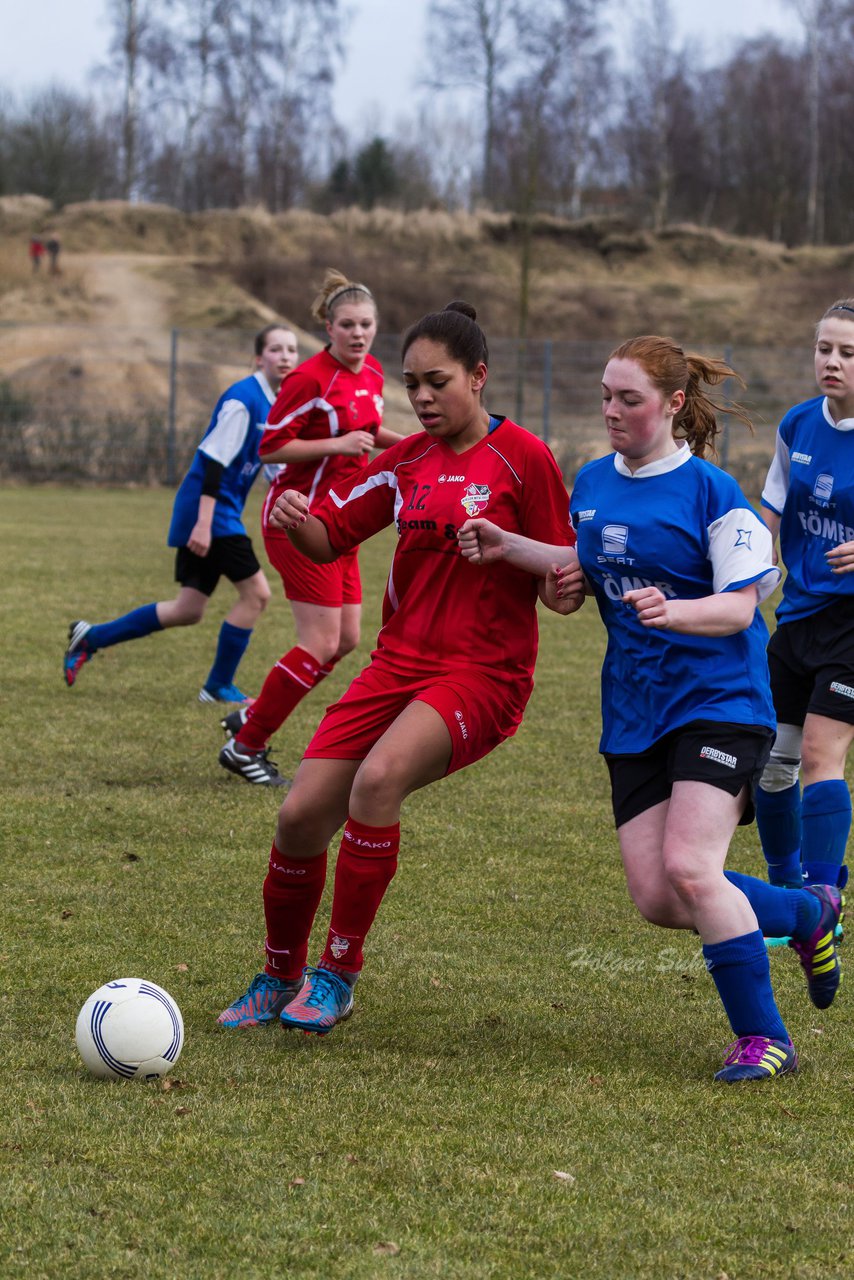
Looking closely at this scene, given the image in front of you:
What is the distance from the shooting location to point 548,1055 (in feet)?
12.6

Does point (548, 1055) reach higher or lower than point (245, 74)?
lower

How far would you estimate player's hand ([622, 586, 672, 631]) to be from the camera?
3412 millimetres

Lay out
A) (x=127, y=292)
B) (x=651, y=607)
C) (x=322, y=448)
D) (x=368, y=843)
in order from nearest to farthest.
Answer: (x=651, y=607) < (x=368, y=843) < (x=322, y=448) < (x=127, y=292)

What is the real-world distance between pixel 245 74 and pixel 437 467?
172 ft

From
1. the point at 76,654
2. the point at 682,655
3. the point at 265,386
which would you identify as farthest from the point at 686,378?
the point at 76,654

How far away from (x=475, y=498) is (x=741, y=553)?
742 millimetres

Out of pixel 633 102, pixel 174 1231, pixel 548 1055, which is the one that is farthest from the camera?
pixel 633 102

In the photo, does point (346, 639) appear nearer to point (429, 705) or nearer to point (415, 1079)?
point (429, 705)

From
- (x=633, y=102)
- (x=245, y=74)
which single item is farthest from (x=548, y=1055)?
(x=633, y=102)

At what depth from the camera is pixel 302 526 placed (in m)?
4.16

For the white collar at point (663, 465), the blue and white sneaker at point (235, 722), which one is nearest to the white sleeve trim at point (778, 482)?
the white collar at point (663, 465)

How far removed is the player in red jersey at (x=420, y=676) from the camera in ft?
12.8

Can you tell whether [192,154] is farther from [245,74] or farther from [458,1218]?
[458,1218]

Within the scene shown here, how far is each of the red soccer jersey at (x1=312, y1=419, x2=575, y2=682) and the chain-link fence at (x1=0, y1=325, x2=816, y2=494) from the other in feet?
58.6
